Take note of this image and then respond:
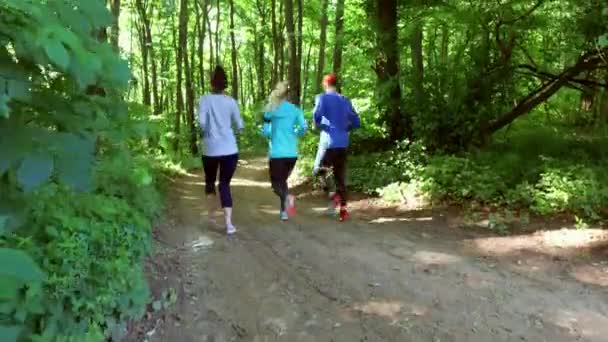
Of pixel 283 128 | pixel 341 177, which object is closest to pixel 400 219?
pixel 341 177

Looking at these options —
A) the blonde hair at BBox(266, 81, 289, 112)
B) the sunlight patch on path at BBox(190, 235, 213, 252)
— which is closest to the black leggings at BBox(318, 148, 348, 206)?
the blonde hair at BBox(266, 81, 289, 112)

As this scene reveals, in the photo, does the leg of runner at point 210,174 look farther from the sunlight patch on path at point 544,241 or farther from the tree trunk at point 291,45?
the tree trunk at point 291,45

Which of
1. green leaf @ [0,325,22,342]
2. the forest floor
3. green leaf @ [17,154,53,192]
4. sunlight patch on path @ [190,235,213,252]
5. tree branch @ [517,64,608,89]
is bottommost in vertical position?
the forest floor

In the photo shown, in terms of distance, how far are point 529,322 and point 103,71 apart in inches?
167

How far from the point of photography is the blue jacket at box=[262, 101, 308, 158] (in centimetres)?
838

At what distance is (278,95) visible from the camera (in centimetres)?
828

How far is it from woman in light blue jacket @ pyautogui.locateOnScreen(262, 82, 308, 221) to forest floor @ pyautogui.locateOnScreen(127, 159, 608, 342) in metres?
0.91

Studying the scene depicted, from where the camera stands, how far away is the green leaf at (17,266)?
5.59 feet

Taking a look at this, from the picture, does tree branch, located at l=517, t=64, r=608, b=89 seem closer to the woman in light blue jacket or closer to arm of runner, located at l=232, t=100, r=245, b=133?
the woman in light blue jacket

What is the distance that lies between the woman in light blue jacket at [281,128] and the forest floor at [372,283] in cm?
91

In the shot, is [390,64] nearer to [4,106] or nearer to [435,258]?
[435,258]

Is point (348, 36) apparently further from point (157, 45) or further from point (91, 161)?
point (157, 45)

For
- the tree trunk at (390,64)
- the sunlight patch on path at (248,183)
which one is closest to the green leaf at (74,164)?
the tree trunk at (390,64)

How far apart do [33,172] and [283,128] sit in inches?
255
